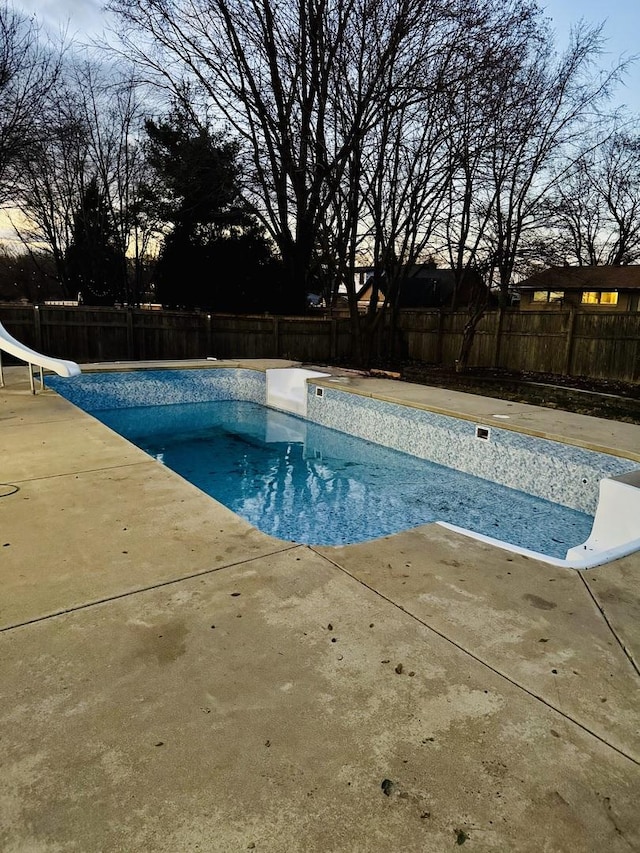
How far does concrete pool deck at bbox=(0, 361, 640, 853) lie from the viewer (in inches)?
42.9

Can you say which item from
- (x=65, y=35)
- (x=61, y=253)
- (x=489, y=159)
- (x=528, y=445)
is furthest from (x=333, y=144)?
(x=61, y=253)

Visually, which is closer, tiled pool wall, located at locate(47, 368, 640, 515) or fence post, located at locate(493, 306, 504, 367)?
tiled pool wall, located at locate(47, 368, 640, 515)

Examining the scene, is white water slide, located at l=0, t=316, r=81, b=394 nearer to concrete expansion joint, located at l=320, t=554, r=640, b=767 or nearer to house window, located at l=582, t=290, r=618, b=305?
concrete expansion joint, located at l=320, t=554, r=640, b=767

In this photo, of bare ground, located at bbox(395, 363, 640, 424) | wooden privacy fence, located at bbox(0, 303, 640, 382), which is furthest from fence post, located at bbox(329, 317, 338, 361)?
bare ground, located at bbox(395, 363, 640, 424)

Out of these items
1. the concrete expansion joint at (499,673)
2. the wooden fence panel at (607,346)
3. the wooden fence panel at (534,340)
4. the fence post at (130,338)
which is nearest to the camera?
A: the concrete expansion joint at (499,673)

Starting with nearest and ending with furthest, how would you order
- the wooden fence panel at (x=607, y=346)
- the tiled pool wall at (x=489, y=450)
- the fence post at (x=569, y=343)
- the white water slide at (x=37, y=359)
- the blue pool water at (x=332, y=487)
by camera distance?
the blue pool water at (x=332, y=487) → the tiled pool wall at (x=489, y=450) → the white water slide at (x=37, y=359) → the wooden fence panel at (x=607, y=346) → the fence post at (x=569, y=343)

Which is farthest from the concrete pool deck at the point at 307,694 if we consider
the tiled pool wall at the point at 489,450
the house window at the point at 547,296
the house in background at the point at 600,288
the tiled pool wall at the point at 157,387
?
the house window at the point at 547,296

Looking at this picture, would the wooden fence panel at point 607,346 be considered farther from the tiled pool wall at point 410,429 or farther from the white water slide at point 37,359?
the white water slide at point 37,359

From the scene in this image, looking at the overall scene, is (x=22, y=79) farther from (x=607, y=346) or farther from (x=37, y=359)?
(x=607, y=346)

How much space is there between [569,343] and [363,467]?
270 inches

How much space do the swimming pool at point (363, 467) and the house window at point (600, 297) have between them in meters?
18.4

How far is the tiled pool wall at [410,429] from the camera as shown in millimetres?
4586

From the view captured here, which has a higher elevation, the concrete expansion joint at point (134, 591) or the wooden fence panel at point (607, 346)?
the wooden fence panel at point (607, 346)

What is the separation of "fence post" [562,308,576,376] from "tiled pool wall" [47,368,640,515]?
5.71 m
